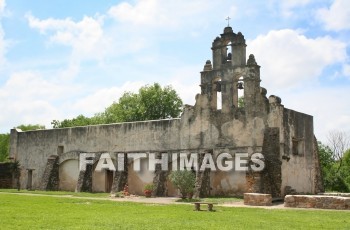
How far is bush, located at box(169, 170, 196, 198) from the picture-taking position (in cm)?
2156

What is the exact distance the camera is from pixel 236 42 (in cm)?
2358

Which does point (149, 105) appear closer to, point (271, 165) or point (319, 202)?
point (271, 165)

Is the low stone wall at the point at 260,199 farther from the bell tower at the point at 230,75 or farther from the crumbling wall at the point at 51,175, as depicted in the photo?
the crumbling wall at the point at 51,175

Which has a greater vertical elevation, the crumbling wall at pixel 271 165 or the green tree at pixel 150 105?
the green tree at pixel 150 105

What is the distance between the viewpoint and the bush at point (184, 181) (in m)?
21.6

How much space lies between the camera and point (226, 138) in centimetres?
2320

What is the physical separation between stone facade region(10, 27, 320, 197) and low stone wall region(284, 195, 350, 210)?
292 cm

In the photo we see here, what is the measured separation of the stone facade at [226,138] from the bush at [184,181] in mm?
659

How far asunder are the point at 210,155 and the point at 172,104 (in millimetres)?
23491

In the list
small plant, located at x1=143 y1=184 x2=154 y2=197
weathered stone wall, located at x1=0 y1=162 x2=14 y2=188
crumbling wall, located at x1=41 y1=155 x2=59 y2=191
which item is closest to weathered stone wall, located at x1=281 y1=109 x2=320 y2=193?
small plant, located at x1=143 y1=184 x2=154 y2=197

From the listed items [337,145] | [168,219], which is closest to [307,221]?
[168,219]

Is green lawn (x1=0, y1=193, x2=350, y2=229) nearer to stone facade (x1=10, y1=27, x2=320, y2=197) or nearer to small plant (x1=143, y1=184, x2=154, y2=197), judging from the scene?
stone facade (x1=10, y1=27, x2=320, y2=197)

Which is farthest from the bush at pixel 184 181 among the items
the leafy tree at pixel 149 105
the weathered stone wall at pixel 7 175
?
the leafy tree at pixel 149 105

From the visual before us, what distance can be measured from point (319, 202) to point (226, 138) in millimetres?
6857
